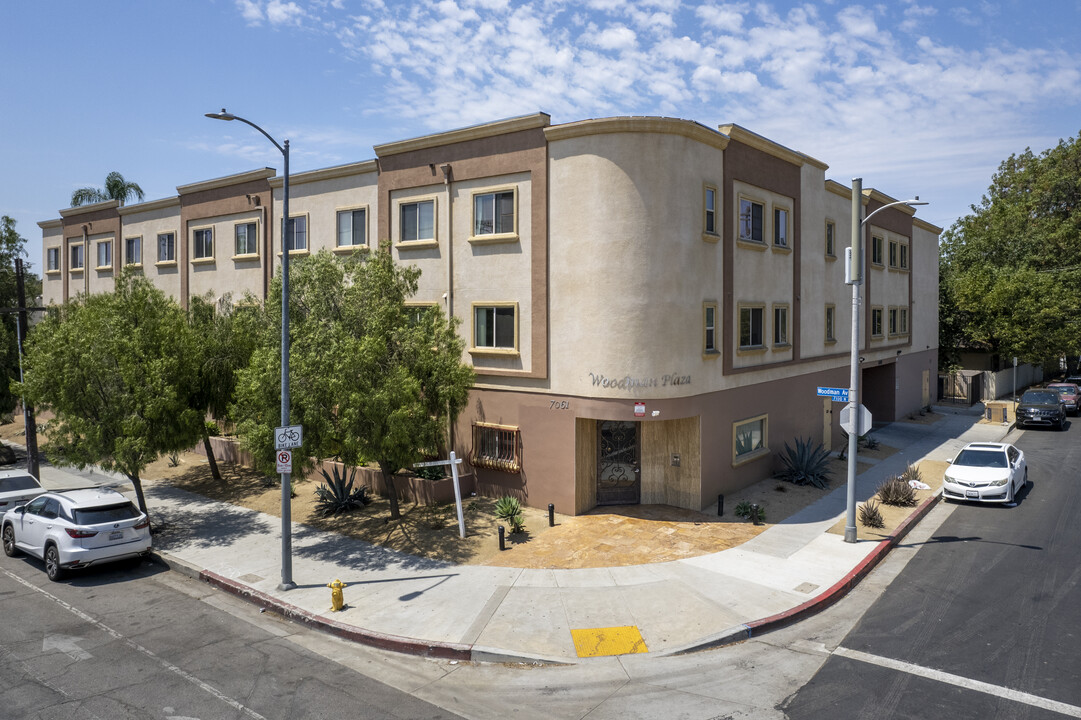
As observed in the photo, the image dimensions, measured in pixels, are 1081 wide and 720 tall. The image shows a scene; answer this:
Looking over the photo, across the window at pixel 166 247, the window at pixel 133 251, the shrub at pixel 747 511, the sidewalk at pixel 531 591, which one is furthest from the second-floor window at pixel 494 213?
the window at pixel 133 251

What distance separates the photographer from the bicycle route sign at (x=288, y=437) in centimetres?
1356

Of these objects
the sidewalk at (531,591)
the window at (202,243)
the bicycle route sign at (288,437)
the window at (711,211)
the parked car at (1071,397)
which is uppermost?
the window at (202,243)

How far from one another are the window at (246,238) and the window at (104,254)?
12025 millimetres

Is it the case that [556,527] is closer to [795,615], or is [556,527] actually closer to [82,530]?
[795,615]

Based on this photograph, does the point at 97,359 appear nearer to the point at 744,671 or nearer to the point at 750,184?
the point at 744,671

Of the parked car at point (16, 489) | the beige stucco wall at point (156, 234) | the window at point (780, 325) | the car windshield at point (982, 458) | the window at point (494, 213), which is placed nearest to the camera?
the parked car at point (16, 489)

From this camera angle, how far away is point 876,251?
1283 inches

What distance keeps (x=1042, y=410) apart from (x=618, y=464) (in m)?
25.8

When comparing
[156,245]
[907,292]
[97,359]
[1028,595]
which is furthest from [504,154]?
[907,292]

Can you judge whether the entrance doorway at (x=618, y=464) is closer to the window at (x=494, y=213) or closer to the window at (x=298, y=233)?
the window at (x=494, y=213)

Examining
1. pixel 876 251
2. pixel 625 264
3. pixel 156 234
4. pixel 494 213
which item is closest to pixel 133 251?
pixel 156 234

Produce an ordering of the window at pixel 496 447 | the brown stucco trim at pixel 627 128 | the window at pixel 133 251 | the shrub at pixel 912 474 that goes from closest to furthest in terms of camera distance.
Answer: the brown stucco trim at pixel 627 128 < the window at pixel 496 447 < the shrub at pixel 912 474 < the window at pixel 133 251

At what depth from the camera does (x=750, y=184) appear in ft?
70.2

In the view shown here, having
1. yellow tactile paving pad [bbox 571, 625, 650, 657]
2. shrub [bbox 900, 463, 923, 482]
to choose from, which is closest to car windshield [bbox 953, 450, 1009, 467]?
shrub [bbox 900, 463, 923, 482]
